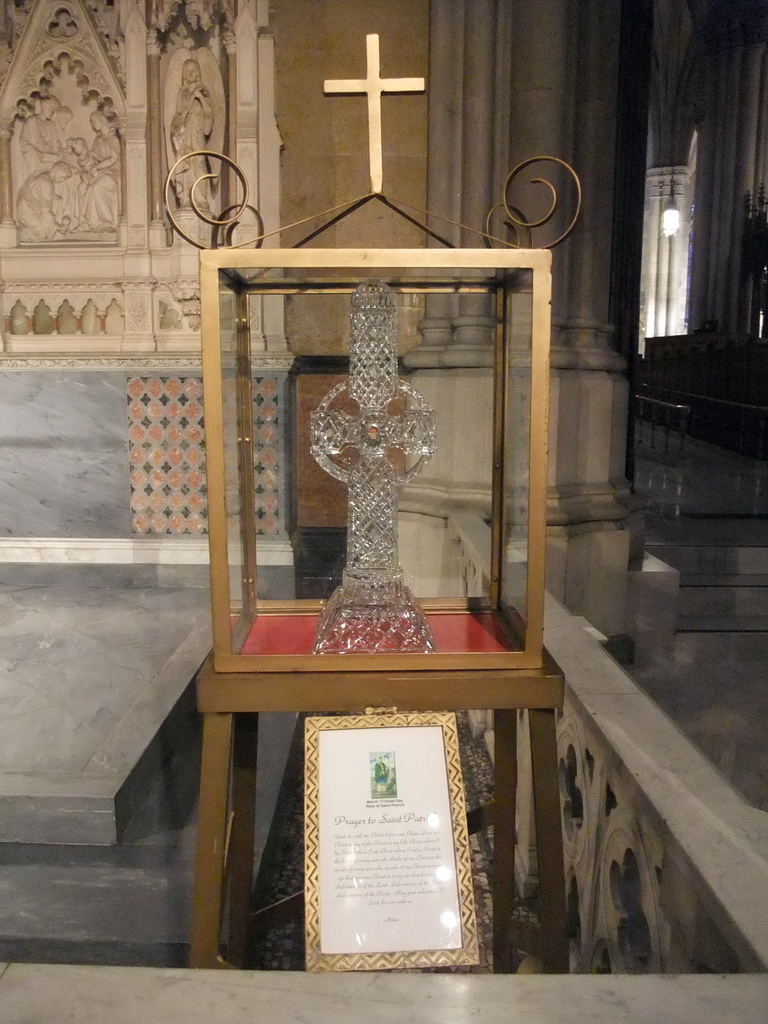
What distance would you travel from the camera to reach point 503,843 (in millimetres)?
1587

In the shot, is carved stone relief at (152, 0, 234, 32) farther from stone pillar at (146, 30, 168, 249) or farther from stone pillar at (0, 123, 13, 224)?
stone pillar at (0, 123, 13, 224)

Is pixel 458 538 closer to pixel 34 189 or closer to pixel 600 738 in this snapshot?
pixel 600 738

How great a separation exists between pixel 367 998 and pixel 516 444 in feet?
2.74

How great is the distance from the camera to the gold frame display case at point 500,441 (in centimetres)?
111

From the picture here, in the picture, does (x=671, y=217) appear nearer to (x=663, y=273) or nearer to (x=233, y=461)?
(x=663, y=273)

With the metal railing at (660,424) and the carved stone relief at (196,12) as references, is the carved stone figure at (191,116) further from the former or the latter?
the metal railing at (660,424)

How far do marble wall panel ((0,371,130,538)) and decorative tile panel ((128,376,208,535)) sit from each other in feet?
0.20

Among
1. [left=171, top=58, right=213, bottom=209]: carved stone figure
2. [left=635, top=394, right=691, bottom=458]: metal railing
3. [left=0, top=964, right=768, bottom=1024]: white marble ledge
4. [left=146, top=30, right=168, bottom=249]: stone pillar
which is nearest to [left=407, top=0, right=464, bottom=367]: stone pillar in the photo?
[left=171, top=58, right=213, bottom=209]: carved stone figure

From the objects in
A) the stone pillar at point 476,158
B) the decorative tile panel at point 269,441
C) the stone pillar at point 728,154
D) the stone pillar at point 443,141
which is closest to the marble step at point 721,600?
the stone pillar at point 476,158

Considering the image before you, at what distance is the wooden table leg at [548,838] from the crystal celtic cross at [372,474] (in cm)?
22

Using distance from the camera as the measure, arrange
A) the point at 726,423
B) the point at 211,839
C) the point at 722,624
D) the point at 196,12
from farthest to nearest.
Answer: the point at 726,423 → the point at 722,624 → the point at 196,12 → the point at 211,839

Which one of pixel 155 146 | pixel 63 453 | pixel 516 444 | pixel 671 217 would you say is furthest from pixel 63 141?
pixel 671 217

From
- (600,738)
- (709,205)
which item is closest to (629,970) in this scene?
(600,738)

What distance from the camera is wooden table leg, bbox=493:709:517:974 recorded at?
5.06ft
